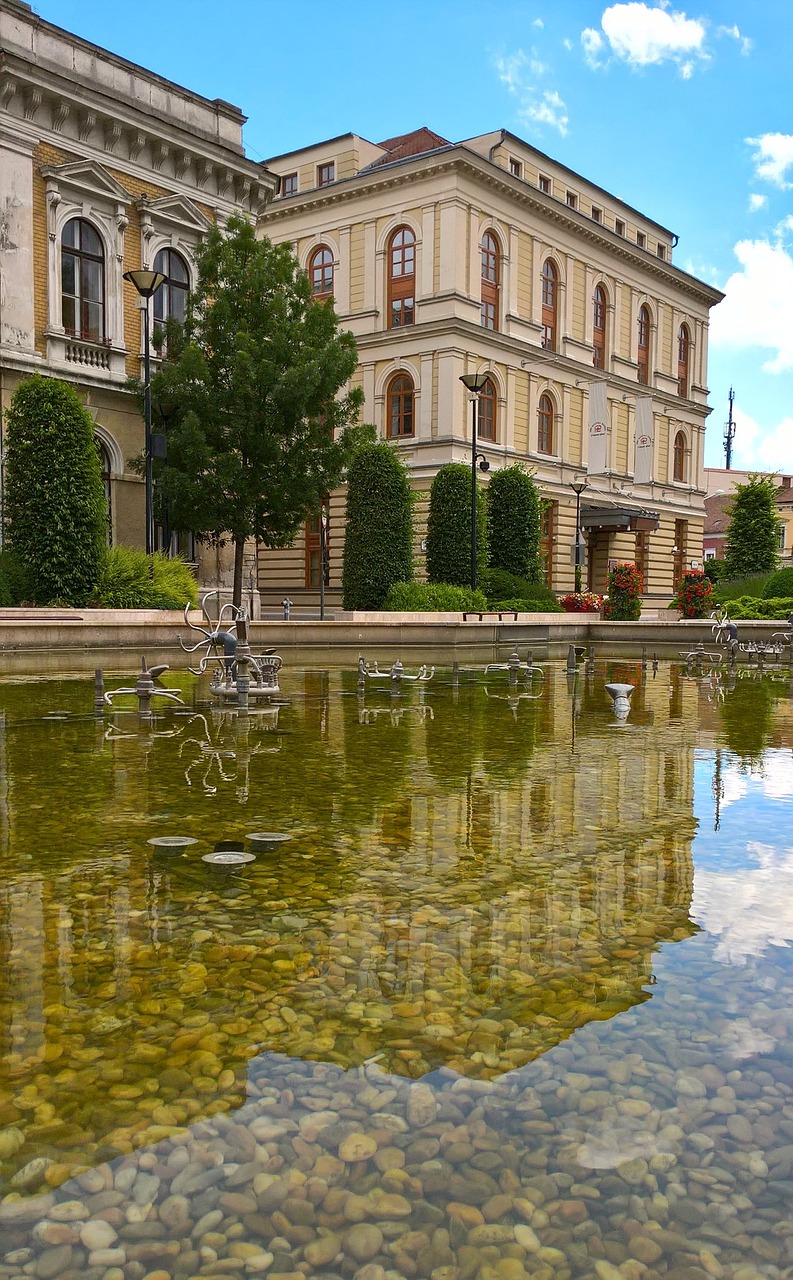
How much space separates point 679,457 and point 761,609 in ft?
92.2

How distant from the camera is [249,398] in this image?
26.2 m

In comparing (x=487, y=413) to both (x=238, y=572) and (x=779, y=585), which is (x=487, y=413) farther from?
(x=238, y=572)

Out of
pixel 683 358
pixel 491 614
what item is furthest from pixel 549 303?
pixel 491 614

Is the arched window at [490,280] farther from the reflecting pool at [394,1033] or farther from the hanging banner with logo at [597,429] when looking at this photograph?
the reflecting pool at [394,1033]

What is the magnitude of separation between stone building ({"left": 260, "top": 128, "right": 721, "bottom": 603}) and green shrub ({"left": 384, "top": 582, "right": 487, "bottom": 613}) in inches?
390

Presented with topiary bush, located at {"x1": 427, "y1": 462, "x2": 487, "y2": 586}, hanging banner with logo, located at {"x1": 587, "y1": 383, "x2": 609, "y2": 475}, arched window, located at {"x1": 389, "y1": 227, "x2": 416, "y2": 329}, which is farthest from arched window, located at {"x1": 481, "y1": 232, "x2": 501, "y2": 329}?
topiary bush, located at {"x1": 427, "y1": 462, "x2": 487, "y2": 586}

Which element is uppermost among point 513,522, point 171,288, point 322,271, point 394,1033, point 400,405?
point 322,271

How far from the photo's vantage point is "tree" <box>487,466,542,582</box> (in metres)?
38.2

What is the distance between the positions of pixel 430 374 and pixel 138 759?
3380cm

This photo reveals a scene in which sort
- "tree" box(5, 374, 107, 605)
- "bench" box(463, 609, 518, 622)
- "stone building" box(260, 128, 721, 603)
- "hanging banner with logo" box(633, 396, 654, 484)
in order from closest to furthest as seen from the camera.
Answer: "tree" box(5, 374, 107, 605), "bench" box(463, 609, 518, 622), "stone building" box(260, 128, 721, 603), "hanging banner with logo" box(633, 396, 654, 484)

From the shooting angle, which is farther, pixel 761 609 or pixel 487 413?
pixel 487 413

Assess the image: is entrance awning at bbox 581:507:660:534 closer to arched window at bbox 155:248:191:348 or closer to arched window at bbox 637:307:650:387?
arched window at bbox 637:307:650:387

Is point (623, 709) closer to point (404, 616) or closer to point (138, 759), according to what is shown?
point (138, 759)

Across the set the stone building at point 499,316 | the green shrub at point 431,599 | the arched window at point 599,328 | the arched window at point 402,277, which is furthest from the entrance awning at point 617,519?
the green shrub at point 431,599
